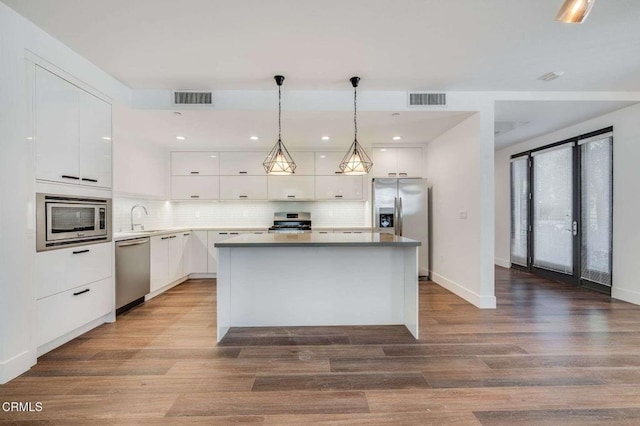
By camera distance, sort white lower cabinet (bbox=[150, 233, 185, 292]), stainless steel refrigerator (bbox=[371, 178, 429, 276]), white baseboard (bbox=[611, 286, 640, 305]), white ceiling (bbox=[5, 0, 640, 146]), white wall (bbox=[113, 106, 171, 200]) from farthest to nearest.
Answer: stainless steel refrigerator (bbox=[371, 178, 429, 276]) < white lower cabinet (bbox=[150, 233, 185, 292]) < white wall (bbox=[113, 106, 171, 200]) < white baseboard (bbox=[611, 286, 640, 305]) < white ceiling (bbox=[5, 0, 640, 146])

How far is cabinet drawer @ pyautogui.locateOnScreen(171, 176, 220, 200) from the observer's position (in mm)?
5500

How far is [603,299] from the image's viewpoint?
13.0 ft

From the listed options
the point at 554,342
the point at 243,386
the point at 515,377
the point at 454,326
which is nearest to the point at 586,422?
the point at 515,377

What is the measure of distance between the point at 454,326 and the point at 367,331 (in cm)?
94

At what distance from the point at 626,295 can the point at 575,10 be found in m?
4.19

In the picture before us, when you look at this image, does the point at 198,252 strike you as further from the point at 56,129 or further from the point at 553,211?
the point at 553,211

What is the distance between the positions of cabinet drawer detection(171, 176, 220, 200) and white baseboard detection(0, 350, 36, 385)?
11.7 ft

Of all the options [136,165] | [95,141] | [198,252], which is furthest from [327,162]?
[95,141]

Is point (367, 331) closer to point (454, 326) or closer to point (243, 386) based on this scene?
point (454, 326)

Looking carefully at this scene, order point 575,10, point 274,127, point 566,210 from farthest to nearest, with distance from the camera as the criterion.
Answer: point 566,210
point 274,127
point 575,10

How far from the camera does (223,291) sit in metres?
2.83

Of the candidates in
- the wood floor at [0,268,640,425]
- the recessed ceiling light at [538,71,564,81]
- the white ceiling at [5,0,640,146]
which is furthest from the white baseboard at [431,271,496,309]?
the recessed ceiling light at [538,71,564,81]

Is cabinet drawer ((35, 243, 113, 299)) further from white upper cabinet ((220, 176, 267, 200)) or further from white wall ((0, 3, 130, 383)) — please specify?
white upper cabinet ((220, 176, 267, 200))

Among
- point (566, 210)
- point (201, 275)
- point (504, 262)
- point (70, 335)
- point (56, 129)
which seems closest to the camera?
point (56, 129)
